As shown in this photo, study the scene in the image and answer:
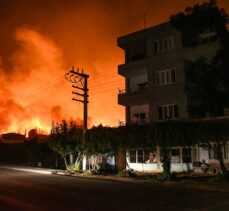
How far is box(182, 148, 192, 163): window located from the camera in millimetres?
33812

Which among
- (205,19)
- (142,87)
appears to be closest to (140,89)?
(142,87)

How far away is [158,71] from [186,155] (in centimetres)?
933

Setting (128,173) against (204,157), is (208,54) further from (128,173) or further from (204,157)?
(128,173)

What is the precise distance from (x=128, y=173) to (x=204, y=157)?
730 centimetres

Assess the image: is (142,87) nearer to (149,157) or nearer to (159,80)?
(159,80)

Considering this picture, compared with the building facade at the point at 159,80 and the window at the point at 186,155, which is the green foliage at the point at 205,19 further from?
the window at the point at 186,155

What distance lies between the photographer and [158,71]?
3769 cm

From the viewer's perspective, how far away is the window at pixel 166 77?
3659 centimetres

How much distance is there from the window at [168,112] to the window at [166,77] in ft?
8.23

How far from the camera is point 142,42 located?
133ft

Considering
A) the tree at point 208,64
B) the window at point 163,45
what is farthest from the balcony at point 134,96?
the tree at point 208,64

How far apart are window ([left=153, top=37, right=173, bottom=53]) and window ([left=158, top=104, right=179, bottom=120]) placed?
19.5ft

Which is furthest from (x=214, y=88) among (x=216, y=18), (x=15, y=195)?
(x=15, y=195)

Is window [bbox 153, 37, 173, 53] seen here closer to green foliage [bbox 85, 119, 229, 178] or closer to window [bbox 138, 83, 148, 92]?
window [bbox 138, 83, 148, 92]
